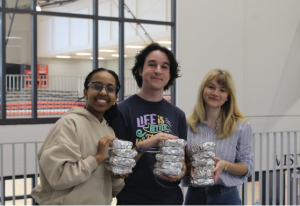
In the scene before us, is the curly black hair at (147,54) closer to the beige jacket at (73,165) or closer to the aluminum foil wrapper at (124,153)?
the beige jacket at (73,165)

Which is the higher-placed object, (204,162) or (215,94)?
(215,94)

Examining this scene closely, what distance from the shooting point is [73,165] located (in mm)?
1557

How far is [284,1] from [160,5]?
3.27m

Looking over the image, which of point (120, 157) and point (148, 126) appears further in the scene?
point (148, 126)

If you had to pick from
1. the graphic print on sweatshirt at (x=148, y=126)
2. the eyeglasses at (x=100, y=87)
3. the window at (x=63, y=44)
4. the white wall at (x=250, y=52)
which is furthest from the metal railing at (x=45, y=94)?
the eyeglasses at (x=100, y=87)

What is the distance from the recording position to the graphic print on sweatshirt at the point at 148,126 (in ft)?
6.07

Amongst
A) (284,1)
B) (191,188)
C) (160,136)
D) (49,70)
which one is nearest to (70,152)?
(160,136)

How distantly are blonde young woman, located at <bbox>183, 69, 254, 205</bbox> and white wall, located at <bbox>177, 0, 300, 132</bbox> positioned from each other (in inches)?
184

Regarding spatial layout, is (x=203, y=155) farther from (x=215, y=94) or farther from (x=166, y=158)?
(x=215, y=94)

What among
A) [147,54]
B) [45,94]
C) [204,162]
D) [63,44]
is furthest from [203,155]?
[63,44]

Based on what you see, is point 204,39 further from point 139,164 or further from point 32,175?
point 139,164

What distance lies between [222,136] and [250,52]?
620cm

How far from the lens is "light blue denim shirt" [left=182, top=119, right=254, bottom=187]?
2.04m

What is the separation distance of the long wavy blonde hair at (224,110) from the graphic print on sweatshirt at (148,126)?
292mm
